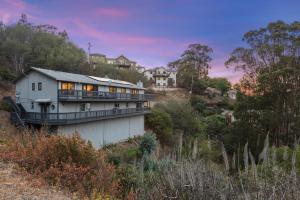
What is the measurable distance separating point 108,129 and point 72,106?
4.73m

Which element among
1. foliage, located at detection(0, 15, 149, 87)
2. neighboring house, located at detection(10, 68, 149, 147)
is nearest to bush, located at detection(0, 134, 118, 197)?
neighboring house, located at detection(10, 68, 149, 147)

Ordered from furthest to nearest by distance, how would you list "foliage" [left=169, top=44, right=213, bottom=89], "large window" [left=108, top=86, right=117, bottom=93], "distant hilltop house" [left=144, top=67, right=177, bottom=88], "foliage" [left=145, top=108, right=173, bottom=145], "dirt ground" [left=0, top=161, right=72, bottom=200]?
"distant hilltop house" [left=144, top=67, right=177, bottom=88] → "foliage" [left=169, top=44, right=213, bottom=89] → "foliage" [left=145, top=108, right=173, bottom=145] → "large window" [left=108, top=86, right=117, bottom=93] → "dirt ground" [left=0, top=161, right=72, bottom=200]

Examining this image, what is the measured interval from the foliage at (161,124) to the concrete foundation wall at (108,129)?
4.44ft

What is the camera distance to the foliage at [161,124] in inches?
1230

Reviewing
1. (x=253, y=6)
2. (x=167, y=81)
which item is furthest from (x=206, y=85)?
(x=253, y=6)

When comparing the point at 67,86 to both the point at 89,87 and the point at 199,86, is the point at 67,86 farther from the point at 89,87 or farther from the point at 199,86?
the point at 199,86

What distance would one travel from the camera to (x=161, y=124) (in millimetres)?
31984

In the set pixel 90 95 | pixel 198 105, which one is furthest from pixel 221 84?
pixel 90 95

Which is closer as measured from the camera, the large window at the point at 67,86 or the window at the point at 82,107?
the large window at the point at 67,86

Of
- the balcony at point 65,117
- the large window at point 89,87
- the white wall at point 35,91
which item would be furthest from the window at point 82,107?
the white wall at point 35,91

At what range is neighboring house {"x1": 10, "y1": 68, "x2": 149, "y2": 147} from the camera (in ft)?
70.6

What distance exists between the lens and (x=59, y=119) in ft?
66.8

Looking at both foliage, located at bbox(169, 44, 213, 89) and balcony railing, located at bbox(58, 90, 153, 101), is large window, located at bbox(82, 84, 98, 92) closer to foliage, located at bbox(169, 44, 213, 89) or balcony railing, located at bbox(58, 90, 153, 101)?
balcony railing, located at bbox(58, 90, 153, 101)

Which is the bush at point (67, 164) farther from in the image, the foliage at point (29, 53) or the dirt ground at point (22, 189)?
the foliage at point (29, 53)
